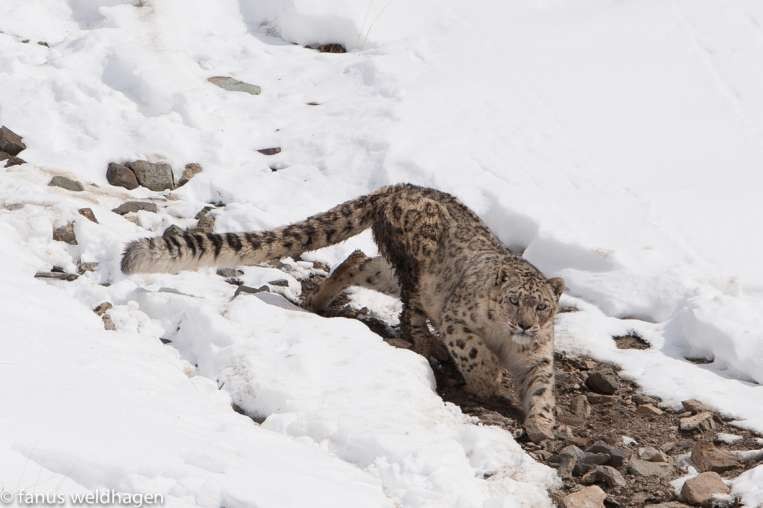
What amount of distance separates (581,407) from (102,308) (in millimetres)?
4155

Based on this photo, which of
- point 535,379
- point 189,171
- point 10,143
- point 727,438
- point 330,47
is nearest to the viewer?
point 727,438

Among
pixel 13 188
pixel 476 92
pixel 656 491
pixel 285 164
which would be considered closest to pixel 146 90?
pixel 285 164

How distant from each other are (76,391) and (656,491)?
414cm

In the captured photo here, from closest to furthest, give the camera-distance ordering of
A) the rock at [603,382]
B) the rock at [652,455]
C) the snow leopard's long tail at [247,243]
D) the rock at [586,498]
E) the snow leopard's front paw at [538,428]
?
the rock at [586,498], the rock at [652,455], the snow leopard's front paw at [538,428], the snow leopard's long tail at [247,243], the rock at [603,382]

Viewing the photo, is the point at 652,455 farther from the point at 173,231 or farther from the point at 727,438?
the point at 173,231

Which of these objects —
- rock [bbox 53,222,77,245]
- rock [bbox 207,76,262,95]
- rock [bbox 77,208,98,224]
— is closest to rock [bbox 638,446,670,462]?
rock [bbox 53,222,77,245]

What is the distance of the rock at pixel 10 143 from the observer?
40.4 ft

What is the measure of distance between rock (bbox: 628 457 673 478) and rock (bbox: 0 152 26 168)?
24.3 ft

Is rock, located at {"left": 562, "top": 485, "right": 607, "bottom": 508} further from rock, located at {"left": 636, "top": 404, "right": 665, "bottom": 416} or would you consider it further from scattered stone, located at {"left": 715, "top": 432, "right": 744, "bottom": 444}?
rock, located at {"left": 636, "top": 404, "right": 665, "bottom": 416}

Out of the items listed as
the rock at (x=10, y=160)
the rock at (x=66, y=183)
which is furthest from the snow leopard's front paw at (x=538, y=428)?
the rock at (x=10, y=160)

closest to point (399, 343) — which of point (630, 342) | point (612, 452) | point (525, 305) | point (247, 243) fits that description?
point (525, 305)

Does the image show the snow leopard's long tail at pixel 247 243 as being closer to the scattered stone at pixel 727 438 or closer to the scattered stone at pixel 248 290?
the scattered stone at pixel 248 290

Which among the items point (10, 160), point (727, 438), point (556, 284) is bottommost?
point (10, 160)

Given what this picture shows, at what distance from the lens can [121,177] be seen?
12.4m
